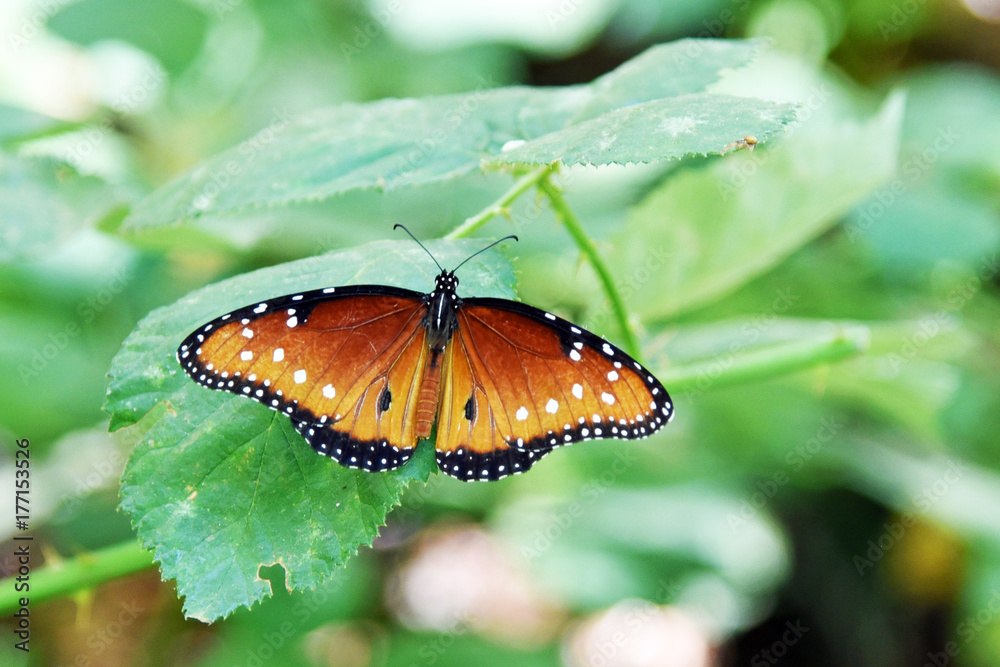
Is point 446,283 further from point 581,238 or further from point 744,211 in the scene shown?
point 744,211

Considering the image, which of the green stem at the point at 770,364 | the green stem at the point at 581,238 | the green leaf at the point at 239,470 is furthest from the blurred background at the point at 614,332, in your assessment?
the green leaf at the point at 239,470

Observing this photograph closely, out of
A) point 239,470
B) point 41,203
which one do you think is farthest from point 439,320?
point 41,203

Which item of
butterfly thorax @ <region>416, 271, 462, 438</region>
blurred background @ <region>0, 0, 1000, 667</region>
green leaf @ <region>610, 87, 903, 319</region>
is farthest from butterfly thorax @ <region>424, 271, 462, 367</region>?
green leaf @ <region>610, 87, 903, 319</region>

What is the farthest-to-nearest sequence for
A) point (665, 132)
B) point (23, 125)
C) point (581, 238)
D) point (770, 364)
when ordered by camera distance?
point (23, 125) < point (770, 364) < point (581, 238) < point (665, 132)

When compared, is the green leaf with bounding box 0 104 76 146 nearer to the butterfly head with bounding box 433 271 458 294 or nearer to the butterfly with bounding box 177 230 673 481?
the butterfly with bounding box 177 230 673 481

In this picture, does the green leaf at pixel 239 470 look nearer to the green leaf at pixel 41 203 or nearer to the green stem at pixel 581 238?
the green stem at pixel 581 238

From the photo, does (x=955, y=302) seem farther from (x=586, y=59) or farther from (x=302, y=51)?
(x=302, y=51)
